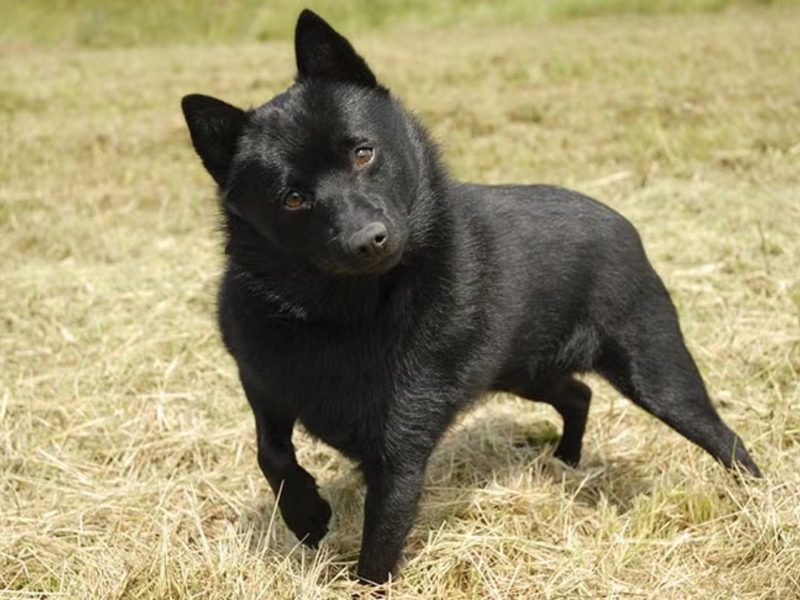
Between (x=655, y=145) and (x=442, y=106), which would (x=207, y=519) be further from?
(x=442, y=106)

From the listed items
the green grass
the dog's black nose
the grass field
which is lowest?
the green grass

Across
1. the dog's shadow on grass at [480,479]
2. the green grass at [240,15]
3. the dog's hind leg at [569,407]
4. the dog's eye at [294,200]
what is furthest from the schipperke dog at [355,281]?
the green grass at [240,15]

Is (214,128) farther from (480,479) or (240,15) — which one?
(240,15)

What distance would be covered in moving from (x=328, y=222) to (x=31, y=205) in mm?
5472

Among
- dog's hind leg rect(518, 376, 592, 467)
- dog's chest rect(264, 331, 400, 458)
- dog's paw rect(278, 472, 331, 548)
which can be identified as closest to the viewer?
dog's chest rect(264, 331, 400, 458)

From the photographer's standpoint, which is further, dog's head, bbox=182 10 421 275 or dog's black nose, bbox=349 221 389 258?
dog's head, bbox=182 10 421 275

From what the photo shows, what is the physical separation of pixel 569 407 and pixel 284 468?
1408mm

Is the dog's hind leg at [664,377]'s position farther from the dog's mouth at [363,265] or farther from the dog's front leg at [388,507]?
the dog's mouth at [363,265]

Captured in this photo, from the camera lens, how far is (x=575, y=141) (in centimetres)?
898

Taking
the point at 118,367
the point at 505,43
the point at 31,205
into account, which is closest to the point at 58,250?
the point at 31,205

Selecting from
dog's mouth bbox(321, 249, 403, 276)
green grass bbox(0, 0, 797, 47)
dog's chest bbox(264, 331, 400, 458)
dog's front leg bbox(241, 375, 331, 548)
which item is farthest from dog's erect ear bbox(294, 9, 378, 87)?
green grass bbox(0, 0, 797, 47)

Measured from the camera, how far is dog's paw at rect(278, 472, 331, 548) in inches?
134

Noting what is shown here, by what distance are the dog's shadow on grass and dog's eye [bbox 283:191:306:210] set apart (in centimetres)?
112

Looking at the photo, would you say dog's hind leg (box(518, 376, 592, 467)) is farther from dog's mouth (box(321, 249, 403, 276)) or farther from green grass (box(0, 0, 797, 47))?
green grass (box(0, 0, 797, 47))
